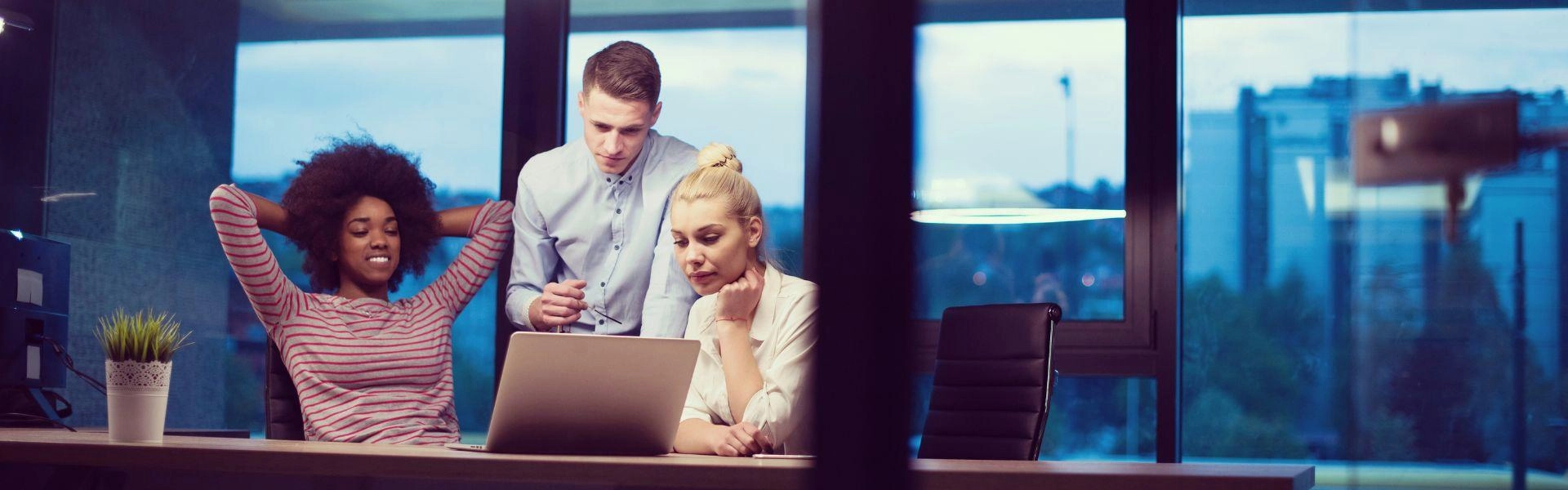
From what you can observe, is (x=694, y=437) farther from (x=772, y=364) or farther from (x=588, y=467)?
(x=588, y=467)

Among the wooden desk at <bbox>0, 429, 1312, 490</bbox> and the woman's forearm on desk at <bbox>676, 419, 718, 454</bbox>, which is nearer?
the wooden desk at <bbox>0, 429, 1312, 490</bbox>

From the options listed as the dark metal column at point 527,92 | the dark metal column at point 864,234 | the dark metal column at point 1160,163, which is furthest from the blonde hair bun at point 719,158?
the dark metal column at point 864,234

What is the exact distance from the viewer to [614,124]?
9.57ft

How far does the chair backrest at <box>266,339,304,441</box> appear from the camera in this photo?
2.61 metres

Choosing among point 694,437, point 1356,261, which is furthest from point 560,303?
point 1356,261

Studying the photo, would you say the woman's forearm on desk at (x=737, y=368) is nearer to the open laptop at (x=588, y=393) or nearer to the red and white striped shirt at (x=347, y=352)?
the open laptop at (x=588, y=393)

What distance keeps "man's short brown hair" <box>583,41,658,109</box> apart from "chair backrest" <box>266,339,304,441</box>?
0.87m

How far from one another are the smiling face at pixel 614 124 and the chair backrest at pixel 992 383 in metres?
0.80

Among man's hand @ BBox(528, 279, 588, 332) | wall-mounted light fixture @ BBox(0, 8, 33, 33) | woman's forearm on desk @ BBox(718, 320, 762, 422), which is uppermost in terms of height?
wall-mounted light fixture @ BBox(0, 8, 33, 33)

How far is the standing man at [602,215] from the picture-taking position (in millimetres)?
2945

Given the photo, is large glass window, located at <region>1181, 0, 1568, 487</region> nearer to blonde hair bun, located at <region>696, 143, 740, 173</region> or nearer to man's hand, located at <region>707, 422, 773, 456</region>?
blonde hair bun, located at <region>696, 143, 740, 173</region>

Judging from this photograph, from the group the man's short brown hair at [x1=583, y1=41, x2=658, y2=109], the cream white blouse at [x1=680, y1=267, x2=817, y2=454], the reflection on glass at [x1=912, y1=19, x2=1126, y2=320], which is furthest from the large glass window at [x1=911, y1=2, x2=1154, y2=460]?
the cream white blouse at [x1=680, y1=267, x2=817, y2=454]

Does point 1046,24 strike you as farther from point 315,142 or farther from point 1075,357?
point 315,142

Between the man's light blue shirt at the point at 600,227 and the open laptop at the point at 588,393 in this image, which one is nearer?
the open laptop at the point at 588,393
